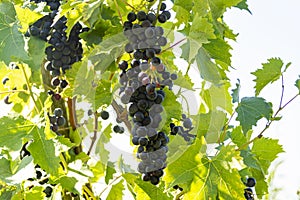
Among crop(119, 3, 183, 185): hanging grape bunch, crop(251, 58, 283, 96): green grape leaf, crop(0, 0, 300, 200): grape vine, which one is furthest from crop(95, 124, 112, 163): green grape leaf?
crop(251, 58, 283, 96): green grape leaf

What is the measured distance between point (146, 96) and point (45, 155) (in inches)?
11.1

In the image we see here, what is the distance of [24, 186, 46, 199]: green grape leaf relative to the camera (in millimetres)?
1365

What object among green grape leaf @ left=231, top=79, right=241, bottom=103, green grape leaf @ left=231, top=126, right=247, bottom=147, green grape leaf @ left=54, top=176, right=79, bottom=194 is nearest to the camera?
green grape leaf @ left=54, top=176, right=79, bottom=194

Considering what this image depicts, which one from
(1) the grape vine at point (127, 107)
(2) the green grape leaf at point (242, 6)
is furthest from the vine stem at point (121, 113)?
(2) the green grape leaf at point (242, 6)

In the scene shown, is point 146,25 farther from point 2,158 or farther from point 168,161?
point 2,158

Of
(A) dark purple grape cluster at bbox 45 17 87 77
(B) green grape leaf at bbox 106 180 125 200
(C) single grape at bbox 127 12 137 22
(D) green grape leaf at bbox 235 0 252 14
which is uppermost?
(D) green grape leaf at bbox 235 0 252 14

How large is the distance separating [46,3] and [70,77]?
0.76 ft

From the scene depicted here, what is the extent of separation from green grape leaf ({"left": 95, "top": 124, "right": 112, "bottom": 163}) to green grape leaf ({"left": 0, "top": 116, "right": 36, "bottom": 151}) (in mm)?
287

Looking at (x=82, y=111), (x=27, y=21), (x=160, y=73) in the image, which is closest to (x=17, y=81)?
(x=82, y=111)

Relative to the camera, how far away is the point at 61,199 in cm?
143

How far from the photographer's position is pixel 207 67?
4.49 ft

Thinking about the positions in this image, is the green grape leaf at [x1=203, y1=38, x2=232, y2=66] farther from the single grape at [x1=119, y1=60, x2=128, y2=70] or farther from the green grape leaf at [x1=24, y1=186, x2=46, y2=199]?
the green grape leaf at [x1=24, y1=186, x2=46, y2=199]

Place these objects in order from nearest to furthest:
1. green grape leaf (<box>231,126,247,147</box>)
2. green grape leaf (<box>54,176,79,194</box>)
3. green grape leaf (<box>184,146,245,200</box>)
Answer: green grape leaf (<box>184,146,245,200</box>)
green grape leaf (<box>54,176,79,194</box>)
green grape leaf (<box>231,126,247,147</box>)

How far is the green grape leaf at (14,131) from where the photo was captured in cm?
129
